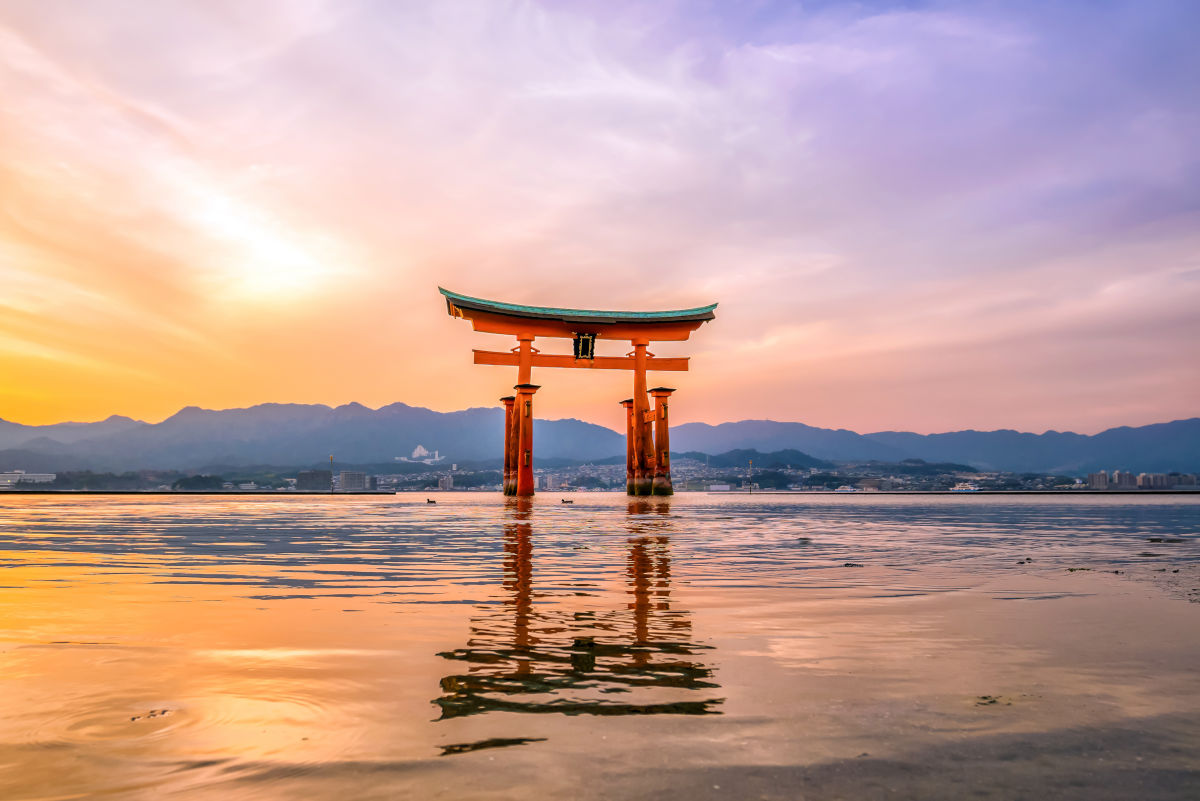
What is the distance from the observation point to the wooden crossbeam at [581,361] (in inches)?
2087

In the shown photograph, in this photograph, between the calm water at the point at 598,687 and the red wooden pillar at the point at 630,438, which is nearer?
the calm water at the point at 598,687

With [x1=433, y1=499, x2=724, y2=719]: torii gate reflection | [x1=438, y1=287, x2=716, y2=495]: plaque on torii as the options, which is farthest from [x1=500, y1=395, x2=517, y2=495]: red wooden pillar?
[x1=433, y1=499, x2=724, y2=719]: torii gate reflection

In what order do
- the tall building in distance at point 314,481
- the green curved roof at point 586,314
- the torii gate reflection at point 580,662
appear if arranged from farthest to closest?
the tall building in distance at point 314,481
the green curved roof at point 586,314
the torii gate reflection at point 580,662

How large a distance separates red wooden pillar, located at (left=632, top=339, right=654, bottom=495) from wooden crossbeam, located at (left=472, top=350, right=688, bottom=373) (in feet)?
3.30

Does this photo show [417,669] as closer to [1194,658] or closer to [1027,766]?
[1027,766]

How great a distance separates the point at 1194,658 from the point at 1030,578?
4239 mm

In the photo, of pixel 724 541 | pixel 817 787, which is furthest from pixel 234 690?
pixel 724 541

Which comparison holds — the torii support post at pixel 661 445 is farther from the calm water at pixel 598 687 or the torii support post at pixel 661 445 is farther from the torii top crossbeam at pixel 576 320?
the calm water at pixel 598 687

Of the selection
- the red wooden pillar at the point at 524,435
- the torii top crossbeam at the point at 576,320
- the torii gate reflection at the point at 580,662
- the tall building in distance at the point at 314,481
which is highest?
the torii top crossbeam at the point at 576,320

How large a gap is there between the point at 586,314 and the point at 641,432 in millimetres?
11093

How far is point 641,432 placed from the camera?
5747 centimetres

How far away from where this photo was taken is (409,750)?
2285 mm

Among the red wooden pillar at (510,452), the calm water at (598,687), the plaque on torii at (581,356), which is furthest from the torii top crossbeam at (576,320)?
the calm water at (598,687)

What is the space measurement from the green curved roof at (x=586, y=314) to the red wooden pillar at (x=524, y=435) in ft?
17.5
